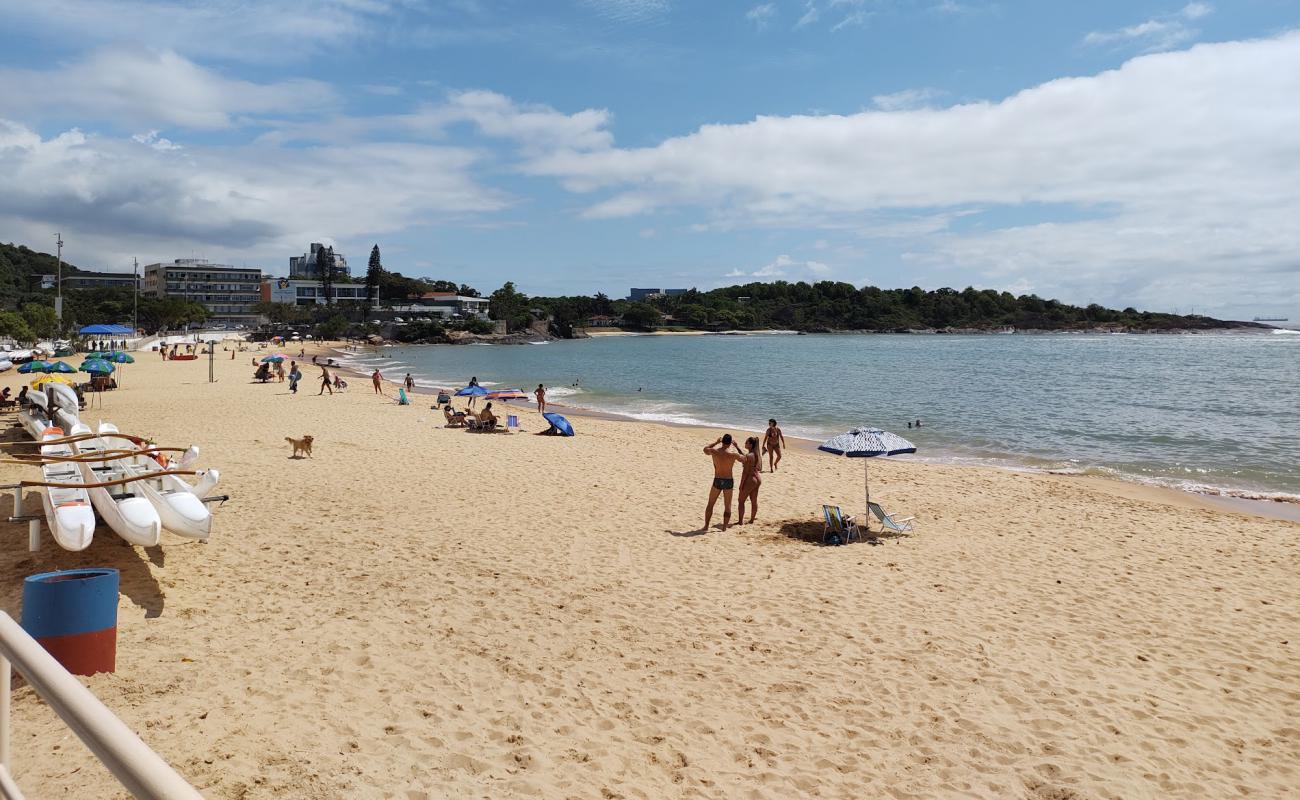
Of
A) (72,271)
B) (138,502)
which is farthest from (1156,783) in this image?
(72,271)

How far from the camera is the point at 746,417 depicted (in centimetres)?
3094

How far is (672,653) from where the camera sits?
6727 millimetres

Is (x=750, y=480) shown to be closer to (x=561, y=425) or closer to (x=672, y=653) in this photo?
Result: (x=672, y=653)

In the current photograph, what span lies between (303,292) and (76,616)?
153 m

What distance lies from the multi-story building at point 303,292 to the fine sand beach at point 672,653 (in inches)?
5667

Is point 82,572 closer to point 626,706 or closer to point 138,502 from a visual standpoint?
point 138,502

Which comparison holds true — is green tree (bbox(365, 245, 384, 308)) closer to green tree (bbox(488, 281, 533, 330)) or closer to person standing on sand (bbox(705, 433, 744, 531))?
green tree (bbox(488, 281, 533, 330))

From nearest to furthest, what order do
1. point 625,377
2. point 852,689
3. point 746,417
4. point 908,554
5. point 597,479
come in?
point 852,689 → point 908,554 → point 597,479 → point 746,417 → point 625,377

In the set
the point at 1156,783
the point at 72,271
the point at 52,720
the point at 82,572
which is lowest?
the point at 1156,783

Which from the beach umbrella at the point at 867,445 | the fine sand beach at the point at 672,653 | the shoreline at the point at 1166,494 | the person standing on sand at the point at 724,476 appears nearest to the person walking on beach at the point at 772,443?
the fine sand beach at the point at 672,653

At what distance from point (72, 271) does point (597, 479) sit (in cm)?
16842

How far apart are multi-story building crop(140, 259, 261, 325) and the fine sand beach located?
5467 inches

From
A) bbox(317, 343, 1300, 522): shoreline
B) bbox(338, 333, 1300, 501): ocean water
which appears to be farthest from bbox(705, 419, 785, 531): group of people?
bbox(338, 333, 1300, 501): ocean water

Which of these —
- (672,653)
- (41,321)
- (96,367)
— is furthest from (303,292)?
(672,653)
